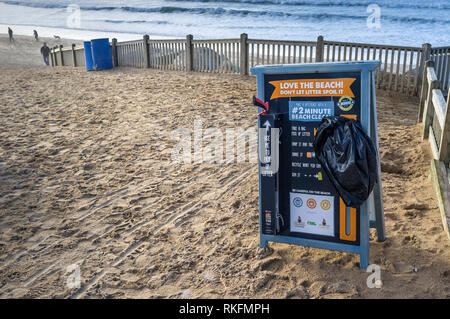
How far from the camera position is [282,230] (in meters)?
3.69

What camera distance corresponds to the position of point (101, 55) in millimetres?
15672

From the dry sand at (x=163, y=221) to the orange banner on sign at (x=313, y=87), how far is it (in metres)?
1.42

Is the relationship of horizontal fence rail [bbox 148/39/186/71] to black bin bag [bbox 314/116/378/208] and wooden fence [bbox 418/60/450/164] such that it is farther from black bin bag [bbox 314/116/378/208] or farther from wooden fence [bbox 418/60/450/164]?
black bin bag [bbox 314/116/378/208]

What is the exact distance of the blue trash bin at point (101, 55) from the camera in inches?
612

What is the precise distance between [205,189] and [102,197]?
4.15 feet

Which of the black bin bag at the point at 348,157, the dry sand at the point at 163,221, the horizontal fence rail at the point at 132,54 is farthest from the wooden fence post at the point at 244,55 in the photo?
the black bin bag at the point at 348,157

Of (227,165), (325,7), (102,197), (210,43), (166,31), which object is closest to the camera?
(102,197)

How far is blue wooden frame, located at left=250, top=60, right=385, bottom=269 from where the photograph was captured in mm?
3158

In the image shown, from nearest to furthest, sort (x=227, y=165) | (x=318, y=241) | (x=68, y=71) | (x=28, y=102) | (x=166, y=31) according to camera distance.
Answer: (x=318, y=241) < (x=227, y=165) < (x=28, y=102) < (x=68, y=71) < (x=166, y=31)

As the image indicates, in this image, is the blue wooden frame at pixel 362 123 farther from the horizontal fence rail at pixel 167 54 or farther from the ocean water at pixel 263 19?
the ocean water at pixel 263 19

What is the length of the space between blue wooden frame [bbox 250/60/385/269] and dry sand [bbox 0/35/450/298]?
0.56 ft

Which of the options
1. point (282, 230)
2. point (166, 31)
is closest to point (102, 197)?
point (282, 230)
